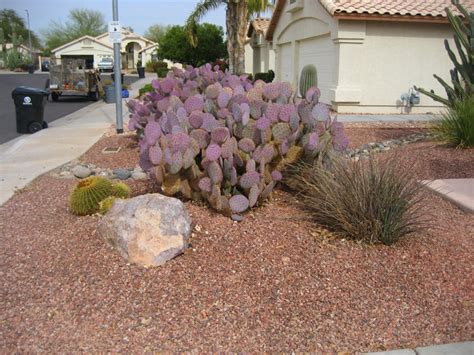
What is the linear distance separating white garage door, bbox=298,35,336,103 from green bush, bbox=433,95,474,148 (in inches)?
301

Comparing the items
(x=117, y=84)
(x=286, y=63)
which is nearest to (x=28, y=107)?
(x=117, y=84)

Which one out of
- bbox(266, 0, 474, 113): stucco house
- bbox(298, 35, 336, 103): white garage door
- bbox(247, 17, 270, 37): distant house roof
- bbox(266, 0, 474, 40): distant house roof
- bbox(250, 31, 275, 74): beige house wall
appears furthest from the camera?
bbox(247, 17, 270, 37): distant house roof

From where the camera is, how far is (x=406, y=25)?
15.8m

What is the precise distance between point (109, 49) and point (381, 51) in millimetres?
63141

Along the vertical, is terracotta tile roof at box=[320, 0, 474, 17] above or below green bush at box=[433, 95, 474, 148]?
above

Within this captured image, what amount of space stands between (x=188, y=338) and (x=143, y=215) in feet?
3.86

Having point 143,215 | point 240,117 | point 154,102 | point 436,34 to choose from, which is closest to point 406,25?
point 436,34

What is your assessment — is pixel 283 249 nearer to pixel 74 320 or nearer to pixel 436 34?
pixel 74 320

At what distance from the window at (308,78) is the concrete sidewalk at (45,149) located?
241 inches

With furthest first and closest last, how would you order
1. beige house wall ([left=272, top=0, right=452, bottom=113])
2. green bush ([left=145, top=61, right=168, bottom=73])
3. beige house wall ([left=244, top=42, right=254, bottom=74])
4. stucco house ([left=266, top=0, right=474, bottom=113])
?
1. green bush ([left=145, top=61, right=168, bottom=73])
2. beige house wall ([left=244, top=42, right=254, bottom=74])
3. beige house wall ([left=272, top=0, right=452, bottom=113])
4. stucco house ([left=266, top=0, right=474, bottom=113])

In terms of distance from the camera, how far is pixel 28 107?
13.0 metres

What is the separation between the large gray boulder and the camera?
409cm

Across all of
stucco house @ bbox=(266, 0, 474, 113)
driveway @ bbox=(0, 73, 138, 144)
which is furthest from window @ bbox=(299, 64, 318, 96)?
driveway @ bbox=(0, 73, 138, 144)

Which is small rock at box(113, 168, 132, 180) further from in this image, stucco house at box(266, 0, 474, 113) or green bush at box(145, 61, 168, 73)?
green bush at box(145, 61, 168, 73)
